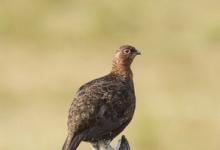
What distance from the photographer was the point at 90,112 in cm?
1037

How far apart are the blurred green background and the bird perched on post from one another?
16.1 feet

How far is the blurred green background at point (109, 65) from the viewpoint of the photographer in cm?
1678

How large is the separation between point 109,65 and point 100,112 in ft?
34.2

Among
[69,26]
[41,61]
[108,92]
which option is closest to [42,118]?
[41,61]

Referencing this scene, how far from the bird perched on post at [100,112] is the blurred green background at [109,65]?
16.1 feet

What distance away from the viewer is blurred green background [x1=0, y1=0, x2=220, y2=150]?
16.8m

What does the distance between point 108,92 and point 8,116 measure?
752cm

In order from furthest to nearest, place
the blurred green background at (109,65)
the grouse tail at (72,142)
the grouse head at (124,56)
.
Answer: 1. the blurred green background at (109,65)
2. the grouse head at (124,56)
3. the grouse tail at (72,142)

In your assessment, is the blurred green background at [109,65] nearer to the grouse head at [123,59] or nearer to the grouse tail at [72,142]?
the grouse head at [123,59]

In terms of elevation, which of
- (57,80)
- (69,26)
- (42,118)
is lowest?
(42,118)

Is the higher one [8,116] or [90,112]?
[8,116]

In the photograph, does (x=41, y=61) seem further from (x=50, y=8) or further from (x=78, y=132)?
(x=78, y=132)

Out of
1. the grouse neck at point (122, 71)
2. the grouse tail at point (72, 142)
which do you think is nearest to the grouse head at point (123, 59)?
the grouse neck at point (122, 71)

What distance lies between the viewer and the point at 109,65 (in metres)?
20.9
